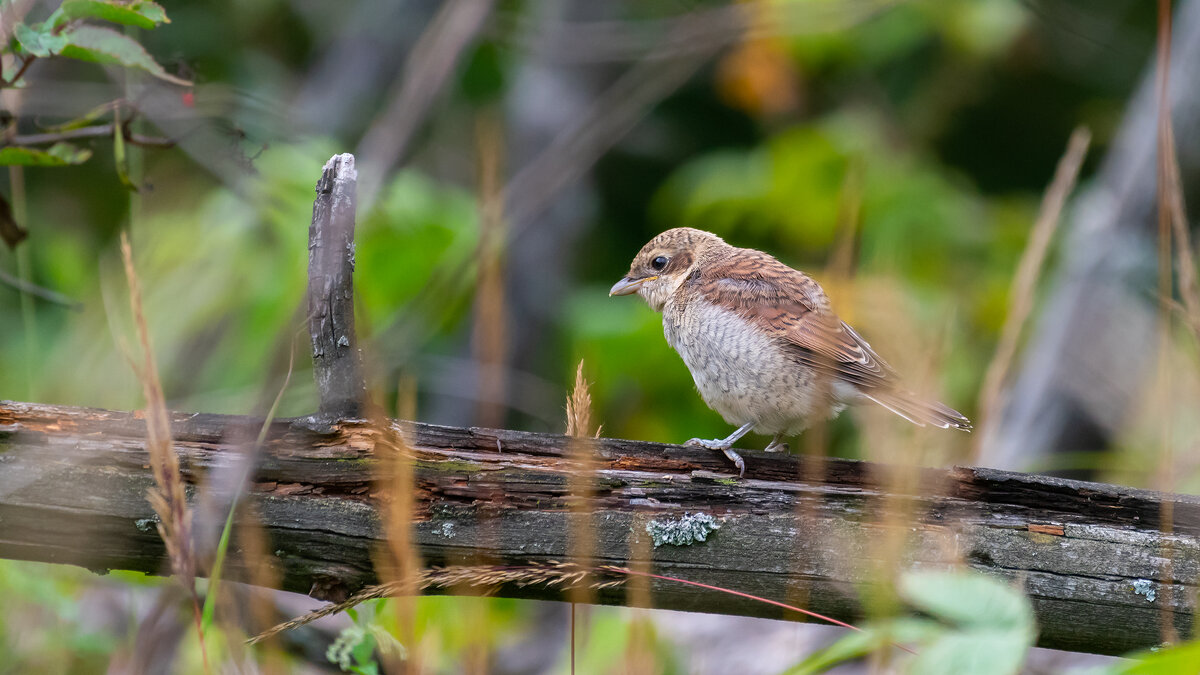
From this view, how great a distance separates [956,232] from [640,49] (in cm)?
251

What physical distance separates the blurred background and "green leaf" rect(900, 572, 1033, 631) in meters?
1.83

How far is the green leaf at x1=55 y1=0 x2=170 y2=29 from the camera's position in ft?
8.47

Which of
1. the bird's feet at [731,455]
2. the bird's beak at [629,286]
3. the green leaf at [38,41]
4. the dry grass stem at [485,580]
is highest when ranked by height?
the green leaf at [38,41]

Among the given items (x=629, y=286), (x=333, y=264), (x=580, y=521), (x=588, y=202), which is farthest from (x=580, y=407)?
(x=588, y=202)

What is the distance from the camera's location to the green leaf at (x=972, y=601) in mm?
1623

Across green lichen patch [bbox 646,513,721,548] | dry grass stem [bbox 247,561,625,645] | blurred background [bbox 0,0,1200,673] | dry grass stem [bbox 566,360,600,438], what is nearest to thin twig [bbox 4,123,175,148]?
blurred background [bbox 0,0,1200,673]

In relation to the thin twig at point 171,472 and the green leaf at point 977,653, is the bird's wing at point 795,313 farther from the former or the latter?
the thin twig at point 171,472

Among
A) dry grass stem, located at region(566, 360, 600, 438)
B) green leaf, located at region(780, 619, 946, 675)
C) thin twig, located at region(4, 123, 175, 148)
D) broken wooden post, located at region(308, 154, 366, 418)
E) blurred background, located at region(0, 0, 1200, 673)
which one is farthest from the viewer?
blurred background, located at region(0, 0, 1200, 673)

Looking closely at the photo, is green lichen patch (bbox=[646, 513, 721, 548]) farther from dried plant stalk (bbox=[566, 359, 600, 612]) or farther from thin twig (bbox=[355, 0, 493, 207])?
thin twig (bbox=[355, 0, 493, 207])

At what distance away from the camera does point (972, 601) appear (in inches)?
65.1

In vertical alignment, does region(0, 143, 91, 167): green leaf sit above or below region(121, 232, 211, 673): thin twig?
above

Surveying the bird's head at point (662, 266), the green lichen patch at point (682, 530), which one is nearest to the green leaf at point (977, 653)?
the green lichen patch at point (682, 530)

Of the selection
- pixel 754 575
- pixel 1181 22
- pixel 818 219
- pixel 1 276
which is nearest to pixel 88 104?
pixel 1 276

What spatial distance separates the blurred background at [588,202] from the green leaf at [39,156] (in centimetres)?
38
